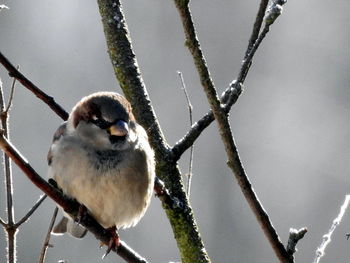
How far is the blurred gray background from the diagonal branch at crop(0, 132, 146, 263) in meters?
8.94

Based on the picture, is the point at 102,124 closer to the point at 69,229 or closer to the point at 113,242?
the point at 113,242

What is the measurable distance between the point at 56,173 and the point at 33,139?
11102 mm

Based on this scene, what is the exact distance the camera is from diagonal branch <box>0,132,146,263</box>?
209 cm

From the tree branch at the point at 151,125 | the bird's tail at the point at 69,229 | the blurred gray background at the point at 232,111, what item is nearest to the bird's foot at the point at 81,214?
the tree branch at the point at 151,125

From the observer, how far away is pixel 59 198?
2.32 m

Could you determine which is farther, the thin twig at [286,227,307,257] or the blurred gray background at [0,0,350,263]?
the blurred gray background at [0,0,350,263]

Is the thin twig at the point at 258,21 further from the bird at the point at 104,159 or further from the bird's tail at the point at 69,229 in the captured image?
the bird's tail at the point at 69,229

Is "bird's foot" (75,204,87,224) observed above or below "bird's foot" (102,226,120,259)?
above

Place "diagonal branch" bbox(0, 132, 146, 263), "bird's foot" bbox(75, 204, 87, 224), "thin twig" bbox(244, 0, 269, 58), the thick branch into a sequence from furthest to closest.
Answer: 1. the thick branch
2. "bird's foot" bbox(75, 204, 87, 224)
3. "thin twig" bbox(244, 0, 269, 58)
4. "diagonal branch" bbox(0, 132, 146, 263)

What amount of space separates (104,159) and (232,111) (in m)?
11.9

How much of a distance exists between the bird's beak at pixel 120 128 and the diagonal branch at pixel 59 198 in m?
0.26

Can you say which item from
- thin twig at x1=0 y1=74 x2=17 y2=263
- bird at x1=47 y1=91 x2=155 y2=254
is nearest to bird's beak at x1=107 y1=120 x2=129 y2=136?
bird at x1=47 y1=91 x2=155 y2=254

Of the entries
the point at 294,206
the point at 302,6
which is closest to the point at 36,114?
the point at 294,206

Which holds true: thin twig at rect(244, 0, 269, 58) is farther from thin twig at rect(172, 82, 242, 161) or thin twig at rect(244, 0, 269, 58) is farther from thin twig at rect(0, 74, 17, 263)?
thin twig at rect(0, 74, 17, 263)
